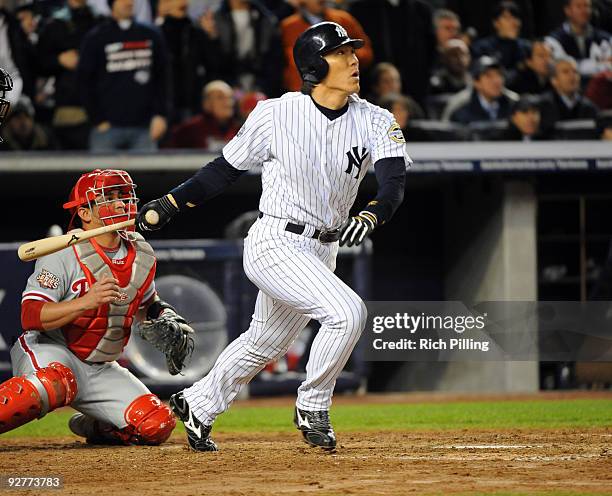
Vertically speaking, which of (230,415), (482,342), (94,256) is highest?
(94,256)

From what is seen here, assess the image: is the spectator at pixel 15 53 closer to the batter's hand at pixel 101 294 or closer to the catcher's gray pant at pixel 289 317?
the batter's hand at pixel 101 294

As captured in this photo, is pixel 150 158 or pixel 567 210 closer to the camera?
pixel 150 158

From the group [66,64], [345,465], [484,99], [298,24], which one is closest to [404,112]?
[484,99]

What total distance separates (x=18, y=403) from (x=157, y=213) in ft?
3.50

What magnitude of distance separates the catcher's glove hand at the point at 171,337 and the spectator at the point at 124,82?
4506 mm

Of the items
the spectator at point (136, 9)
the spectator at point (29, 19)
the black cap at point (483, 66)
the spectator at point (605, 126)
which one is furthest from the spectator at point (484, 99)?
the spectator at point (29, 19)

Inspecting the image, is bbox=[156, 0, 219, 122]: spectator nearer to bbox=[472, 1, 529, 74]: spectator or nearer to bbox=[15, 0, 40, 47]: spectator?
bbox=[15, 0, 40, 47]: spectator

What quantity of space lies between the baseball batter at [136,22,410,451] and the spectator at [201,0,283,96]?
17.0 ft

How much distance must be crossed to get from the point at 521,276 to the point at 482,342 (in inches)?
129

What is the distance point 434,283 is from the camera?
41.3ft

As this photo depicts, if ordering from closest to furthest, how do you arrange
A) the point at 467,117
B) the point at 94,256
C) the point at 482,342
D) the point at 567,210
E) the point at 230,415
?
the point at 94,256 → the point at 482,342 → the point at 230,415 → the point at 467,117 → the point at 567,210

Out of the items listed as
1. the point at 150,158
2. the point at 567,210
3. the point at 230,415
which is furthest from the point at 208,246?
the point at 567,210

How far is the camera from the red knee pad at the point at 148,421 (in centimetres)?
594

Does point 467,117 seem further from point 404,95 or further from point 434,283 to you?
point 434,283
